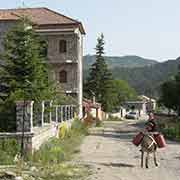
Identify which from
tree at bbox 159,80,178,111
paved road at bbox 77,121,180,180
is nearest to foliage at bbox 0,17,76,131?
paved road at bbox 77,121,180,180

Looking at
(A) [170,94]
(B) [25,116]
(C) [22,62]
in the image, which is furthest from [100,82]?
(B) [25,116]

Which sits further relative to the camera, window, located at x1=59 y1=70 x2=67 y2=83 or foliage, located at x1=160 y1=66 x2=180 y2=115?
window, located at x1=59 y1=70 x2=67 y2=83

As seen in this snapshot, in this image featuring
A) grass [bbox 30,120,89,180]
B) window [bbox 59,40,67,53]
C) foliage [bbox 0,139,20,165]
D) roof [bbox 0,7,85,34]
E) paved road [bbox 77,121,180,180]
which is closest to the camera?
grass [bbox 30,120,89,180]

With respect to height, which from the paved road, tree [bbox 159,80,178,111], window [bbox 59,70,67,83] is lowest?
the paved road

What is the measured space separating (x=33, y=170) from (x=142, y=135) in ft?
15.4

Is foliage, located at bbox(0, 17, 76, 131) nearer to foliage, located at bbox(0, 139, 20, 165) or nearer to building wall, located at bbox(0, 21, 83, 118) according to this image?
foliage, located at bbox(0, 139, 20, 165)

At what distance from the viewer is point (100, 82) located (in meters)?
90.2

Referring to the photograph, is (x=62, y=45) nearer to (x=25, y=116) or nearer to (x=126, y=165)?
(x=25, y=116)

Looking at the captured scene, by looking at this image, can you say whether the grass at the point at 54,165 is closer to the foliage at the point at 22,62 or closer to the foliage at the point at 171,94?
the foliage at the point at 22,62

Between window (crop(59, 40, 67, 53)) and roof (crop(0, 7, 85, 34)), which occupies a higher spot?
roof (crop(0, 7, 85, 34))

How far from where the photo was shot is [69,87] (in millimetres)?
51656

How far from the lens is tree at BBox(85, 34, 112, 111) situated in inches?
3531

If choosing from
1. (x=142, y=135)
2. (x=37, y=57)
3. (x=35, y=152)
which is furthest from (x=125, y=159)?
(x=37, y=57)

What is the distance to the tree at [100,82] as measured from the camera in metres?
89.7
